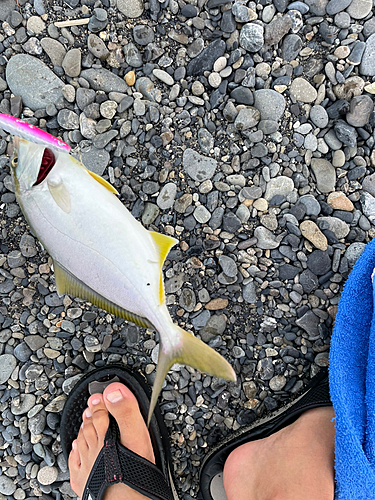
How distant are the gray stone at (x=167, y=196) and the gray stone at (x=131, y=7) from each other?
97 centimetres

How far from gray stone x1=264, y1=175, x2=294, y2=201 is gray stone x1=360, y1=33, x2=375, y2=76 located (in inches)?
29.3

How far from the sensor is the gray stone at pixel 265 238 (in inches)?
84.4

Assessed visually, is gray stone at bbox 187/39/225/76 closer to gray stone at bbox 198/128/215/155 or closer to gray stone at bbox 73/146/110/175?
gray stone at bbox 198/128/215/155

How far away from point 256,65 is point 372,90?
2.22 ft

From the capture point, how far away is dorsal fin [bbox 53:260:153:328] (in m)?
1.57

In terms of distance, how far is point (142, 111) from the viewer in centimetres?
213

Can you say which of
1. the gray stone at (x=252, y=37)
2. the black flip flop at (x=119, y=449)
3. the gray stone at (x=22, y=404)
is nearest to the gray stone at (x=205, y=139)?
the gray stone at (x=252, y=37)

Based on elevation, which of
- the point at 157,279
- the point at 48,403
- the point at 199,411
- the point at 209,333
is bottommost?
the point at 48,403

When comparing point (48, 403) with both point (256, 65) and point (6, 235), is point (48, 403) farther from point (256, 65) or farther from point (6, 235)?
point (256, 65)

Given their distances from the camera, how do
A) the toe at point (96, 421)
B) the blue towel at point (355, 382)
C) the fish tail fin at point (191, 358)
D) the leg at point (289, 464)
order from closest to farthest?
the fish tail fin at point (191, 358)
the blue towel at point (355, 382)
the leg at point (289, 464)
the toe at point (96, 421)

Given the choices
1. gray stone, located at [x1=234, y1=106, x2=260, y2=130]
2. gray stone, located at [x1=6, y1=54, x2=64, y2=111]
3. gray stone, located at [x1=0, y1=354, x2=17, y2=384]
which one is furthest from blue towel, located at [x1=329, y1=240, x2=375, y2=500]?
gray stone, located at [x1=6, y1=54, x2=64, y2=111]

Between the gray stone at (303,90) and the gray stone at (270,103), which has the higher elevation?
the gray stone at (303,90)

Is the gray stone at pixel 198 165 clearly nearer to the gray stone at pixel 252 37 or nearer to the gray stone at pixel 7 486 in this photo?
the gray stone at pixel 252 37

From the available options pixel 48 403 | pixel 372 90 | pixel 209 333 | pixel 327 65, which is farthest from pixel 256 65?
pixel 48 403
